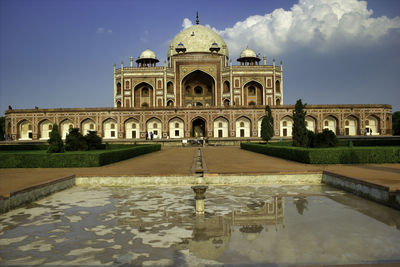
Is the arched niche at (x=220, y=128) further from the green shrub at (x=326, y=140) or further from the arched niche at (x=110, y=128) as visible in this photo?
the green shrub at (x=326, y=140)

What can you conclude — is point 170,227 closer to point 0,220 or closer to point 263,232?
point 263,232

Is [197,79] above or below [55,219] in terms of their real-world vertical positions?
above

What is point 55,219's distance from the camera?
17.5 feet

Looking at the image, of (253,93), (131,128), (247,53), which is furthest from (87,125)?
(247,53)

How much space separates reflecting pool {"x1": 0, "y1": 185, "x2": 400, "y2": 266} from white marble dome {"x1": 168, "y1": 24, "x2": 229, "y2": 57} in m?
42.2

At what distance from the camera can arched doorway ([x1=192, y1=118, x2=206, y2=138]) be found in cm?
4066

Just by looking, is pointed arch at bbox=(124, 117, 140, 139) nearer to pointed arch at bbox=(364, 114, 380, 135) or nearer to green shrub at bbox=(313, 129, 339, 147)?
green shrub at bbox=(313, 129, 339, 147)

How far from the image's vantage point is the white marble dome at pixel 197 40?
154ft

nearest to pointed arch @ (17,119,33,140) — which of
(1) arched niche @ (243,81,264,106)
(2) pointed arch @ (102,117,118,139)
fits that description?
(2) pointed arch @ (102,117,118,139)

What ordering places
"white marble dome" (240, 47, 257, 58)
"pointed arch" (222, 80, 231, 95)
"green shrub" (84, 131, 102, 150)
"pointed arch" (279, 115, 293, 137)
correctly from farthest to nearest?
"white marble dome" (240, 47, 257, 58)
"pointed arch" (222, 80, 231, 95)
"pointed arch" (279, 115, 293, 137)
"green shrub" (84, 131, 102, 150)

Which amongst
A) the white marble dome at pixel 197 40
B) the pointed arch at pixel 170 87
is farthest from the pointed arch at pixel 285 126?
the white marble dome at pixel 197 40

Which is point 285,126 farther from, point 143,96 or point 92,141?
point 92,141

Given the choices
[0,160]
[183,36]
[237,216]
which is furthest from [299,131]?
[183,36]

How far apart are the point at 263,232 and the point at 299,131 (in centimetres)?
1263
